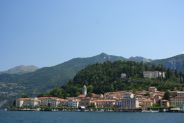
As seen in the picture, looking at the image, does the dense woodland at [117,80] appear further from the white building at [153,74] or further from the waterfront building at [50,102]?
the waterfront building at [50,102]

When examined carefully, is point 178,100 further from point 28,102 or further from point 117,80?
point 28,102

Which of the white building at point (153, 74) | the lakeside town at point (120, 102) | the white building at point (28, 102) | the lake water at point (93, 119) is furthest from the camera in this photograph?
the white building at point (153, 74)

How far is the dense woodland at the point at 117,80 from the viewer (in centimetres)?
14750

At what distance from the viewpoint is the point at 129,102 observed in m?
127

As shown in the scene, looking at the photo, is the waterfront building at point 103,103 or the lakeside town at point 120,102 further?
the waterfront building at point 103,103

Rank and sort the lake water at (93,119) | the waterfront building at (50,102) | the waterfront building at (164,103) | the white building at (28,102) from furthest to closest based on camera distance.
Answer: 1. the white building at (28,102)
2. the waterfront building at (50,102)
3. the waterfront building at (164,103)
4. the lake water at (93,119)

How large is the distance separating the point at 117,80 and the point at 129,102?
27.2 metres

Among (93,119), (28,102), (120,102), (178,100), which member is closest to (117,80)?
(120,102)

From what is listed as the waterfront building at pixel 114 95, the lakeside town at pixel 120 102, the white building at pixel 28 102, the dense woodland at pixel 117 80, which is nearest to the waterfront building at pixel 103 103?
the lakeside town at pixel 120 102

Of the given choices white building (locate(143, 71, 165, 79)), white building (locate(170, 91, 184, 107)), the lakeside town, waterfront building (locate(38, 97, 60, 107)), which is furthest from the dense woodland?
white building (locate(170, 91, 184, 107))

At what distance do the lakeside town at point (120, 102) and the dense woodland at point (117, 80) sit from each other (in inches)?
124

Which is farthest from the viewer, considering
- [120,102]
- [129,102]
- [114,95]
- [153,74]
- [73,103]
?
[153,74]

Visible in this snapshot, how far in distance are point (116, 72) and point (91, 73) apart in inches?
350

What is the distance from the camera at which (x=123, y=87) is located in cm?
14888
